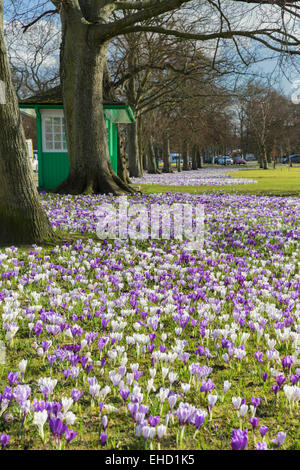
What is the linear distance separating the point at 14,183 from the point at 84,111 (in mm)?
8858

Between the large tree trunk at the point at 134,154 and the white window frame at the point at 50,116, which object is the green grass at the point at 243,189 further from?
the large tree trunk at the point at 134,154

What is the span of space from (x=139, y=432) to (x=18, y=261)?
4.34 meters

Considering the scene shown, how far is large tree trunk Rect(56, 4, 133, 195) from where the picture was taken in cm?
1451

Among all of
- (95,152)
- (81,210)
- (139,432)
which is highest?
(95,152)

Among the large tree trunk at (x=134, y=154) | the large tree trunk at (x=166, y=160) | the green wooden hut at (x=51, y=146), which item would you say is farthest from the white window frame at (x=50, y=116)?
the large tree trunk at (x=166, y=160)

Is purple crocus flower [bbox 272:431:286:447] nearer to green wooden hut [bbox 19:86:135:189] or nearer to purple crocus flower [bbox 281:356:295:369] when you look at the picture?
purple crocus flower [bbox 281:356:295:369]

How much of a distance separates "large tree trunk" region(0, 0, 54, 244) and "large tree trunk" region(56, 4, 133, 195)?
25.0 ft

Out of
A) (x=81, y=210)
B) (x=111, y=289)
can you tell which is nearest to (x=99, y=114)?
(x=81, y=210)

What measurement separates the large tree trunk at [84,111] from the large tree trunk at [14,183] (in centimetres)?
761

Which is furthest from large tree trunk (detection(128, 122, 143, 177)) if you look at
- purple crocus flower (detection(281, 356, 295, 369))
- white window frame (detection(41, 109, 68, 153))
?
purple crocus flower (detection(281, 356, 295, 369))

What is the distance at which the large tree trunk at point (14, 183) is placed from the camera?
6523mm

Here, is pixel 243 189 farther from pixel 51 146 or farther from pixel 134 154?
pixel 134 154
